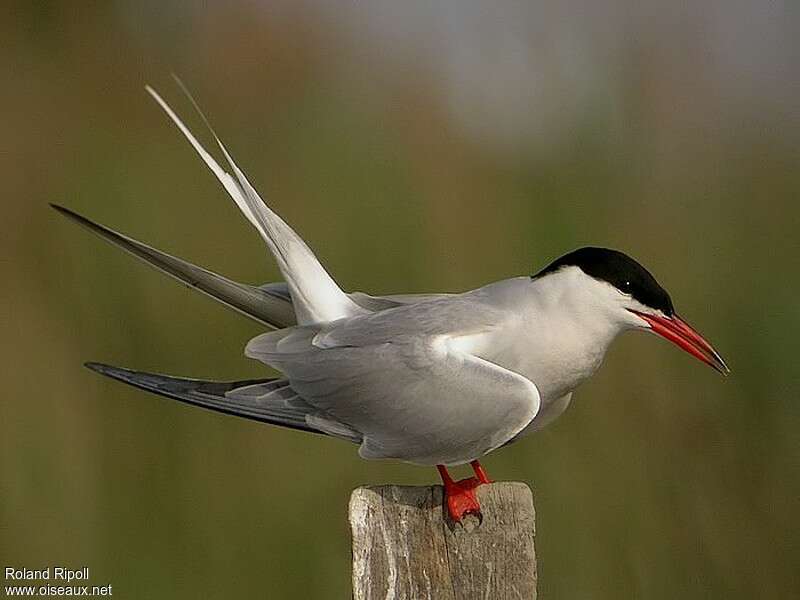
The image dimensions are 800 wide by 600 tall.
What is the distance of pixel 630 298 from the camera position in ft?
8.20

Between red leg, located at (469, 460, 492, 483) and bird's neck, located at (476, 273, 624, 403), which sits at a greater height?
bird's neck, located at (476, 273, 624, 403)

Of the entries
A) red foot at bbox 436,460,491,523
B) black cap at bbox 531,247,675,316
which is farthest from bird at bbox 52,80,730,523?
red foot at bbox 436,460,491,523

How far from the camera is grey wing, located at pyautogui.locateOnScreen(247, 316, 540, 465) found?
93.0 inches

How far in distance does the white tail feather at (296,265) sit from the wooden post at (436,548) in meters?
0.65

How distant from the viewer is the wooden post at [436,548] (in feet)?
6.79

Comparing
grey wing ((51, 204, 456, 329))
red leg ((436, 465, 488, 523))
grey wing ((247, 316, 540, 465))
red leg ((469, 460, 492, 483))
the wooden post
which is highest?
grey wing ((51, 204, 456, 329))

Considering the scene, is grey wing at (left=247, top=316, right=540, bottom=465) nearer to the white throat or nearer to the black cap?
the white throat

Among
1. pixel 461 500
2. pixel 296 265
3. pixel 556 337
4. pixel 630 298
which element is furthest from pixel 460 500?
pixel 296 265

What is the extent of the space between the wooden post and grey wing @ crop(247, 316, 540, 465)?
24 centimetres

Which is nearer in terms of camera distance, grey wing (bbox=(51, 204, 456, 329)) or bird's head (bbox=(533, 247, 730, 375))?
bird's head (bbox=(533, 247, 730, 375))

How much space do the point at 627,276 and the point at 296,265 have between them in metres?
0.68

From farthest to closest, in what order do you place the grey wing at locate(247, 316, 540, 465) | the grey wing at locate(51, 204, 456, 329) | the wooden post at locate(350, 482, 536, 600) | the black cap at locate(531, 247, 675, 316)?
the grey wing at locate(51, 204, 456, 329) < the black cap at locate(531, 247, 675, 316) < the grey wing at locate(247, 316, 540, 465) < the wooden post at locate(350, 482, 536, 600)

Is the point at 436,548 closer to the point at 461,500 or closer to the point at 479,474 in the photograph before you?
the point at 461,500

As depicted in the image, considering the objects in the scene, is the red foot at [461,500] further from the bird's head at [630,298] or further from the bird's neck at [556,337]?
the bird's head at [630,298]
